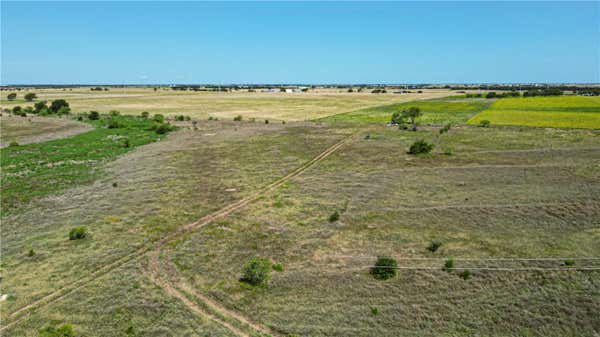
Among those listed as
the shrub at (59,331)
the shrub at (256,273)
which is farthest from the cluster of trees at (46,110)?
the shrub at (256,273)

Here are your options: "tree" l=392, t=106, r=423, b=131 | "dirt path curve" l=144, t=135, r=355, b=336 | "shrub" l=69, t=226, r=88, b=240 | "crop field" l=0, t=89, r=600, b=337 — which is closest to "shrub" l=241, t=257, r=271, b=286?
"crop field" l=0, t=89, r=600, b=337

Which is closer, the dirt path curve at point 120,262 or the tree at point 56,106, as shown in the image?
the dirt path curve at point 120,262

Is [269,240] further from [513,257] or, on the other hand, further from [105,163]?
[105,163]

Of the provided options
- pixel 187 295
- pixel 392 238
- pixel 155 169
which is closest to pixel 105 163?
pixel 155 169

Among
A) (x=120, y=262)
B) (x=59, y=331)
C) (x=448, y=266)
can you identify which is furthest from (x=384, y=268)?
(x=59, y=331)

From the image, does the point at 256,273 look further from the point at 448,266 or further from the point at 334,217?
the point at 448,266

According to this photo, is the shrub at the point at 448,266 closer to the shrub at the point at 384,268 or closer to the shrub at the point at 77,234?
the shrub at the point at 384,268

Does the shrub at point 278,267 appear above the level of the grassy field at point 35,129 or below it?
below
